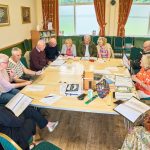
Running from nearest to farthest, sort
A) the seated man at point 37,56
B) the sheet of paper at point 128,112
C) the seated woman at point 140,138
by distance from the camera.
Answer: the seated woman at point 140,138
the sheet of paper at point 128,112
the seated man at point 37,56

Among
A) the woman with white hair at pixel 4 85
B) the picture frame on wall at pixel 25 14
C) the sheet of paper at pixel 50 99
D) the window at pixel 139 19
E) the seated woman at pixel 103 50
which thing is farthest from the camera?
the window at pixel 139 19

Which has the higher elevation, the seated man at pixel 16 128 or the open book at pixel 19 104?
the open book at pixel 19 104

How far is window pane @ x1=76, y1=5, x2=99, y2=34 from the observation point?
22.5 feet

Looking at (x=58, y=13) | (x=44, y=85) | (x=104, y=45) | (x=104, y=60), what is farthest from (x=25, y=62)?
(x=58, y=13)

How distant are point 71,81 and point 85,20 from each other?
15.5ft

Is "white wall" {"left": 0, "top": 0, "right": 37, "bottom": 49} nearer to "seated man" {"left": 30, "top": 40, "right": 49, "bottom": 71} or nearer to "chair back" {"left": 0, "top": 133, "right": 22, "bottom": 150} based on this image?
"seated man" {"left": 30, "top": 40, "right": 49, "bottom": 71}

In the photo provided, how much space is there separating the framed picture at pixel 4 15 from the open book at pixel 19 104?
3119 millimetres

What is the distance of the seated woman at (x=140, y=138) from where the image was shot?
5.94 feet

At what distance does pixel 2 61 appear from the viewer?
8.24 feet

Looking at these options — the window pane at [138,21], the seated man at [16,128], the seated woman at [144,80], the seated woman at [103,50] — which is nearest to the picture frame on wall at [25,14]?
the seated woman at [103,50]

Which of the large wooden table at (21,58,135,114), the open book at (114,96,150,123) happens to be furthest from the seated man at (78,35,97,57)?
the open book at (114,96,150,123)

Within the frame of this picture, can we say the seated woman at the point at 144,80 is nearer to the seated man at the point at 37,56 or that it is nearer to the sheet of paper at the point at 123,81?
the sheet of paper at the point at 123,81

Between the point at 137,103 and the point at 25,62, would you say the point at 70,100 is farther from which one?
the point at 25,62

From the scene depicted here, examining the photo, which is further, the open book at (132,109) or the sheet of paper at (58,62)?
the sheet of paper at (58,62)
